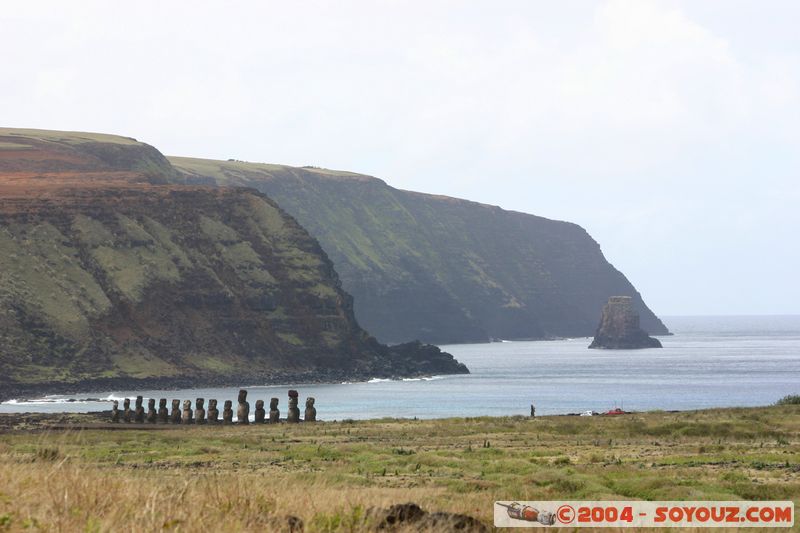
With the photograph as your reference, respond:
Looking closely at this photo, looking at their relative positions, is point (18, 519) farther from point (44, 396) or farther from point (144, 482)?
point (44, 396)

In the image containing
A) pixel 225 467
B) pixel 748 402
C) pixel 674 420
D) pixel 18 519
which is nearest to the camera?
pixel 18 519

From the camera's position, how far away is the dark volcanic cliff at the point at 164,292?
137625 millimetres

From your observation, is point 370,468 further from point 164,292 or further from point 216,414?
point 164,292

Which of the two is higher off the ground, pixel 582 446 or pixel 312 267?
pixel 312 267

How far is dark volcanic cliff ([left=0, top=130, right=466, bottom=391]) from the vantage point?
138 metres

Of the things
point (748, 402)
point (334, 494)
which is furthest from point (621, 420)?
point (748, 402)

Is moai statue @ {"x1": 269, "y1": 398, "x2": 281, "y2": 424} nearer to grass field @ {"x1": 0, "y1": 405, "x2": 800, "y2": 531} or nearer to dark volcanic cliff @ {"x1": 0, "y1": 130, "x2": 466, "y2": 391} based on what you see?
grass field @ {"x1": 0, "y1": 405, "x2": 800, "y2": 531}

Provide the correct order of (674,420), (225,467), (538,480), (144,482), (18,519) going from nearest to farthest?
(18,519), (144,482), (538,480), (225,467), (674,420)

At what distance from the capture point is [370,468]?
3384 cm

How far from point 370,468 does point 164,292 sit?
123 meters

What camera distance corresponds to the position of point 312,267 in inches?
6752

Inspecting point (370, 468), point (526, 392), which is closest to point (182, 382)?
point (526, 392)

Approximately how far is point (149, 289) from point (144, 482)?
453 feet

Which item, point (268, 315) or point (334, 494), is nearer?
point (334, 494)
